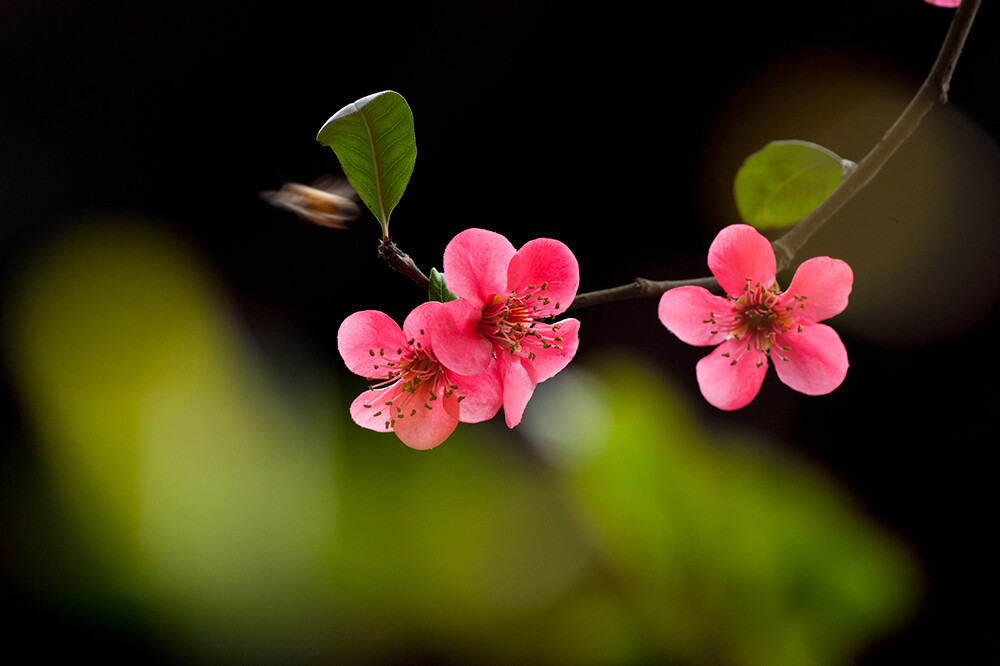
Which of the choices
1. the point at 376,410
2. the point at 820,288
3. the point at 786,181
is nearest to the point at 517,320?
the point at 376,410

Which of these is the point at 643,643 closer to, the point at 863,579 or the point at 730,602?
the point at 730,602

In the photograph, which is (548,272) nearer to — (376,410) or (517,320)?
(517,320)

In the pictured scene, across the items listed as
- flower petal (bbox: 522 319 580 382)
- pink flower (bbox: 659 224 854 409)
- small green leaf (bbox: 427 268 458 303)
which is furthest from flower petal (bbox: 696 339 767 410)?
small green leaf (bbox: 427 268 458 303)

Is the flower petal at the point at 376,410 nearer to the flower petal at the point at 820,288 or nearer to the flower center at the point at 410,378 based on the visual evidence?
the flower center at the point at 410,378

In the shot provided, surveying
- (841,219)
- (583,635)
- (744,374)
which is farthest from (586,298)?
(583,635)

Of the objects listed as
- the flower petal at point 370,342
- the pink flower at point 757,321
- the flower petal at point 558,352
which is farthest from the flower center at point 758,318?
the flower petal at point 370,342

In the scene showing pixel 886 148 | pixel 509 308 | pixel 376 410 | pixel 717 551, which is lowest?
pixel 717 551
